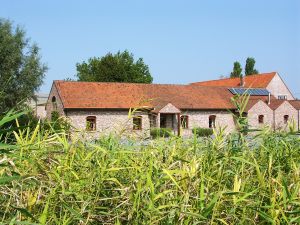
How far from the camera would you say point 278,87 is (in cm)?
5866

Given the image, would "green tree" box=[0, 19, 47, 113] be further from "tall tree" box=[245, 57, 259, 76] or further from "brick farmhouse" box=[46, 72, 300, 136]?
"tall tree" box=[245, 57, 259, 76]

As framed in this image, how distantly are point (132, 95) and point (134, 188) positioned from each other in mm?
35154

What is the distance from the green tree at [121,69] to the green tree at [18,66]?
23.2 metres

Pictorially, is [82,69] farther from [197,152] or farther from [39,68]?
[197,152]

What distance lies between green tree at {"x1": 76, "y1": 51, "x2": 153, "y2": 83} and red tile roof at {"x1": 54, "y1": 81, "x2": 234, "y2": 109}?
749 inches

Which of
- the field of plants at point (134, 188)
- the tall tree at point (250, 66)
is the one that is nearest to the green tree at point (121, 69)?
the tall tree at point (250, 66)

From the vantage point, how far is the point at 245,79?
6284 centimetres

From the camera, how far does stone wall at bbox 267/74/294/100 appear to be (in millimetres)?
57906

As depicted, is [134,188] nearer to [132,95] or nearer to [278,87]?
[132,95]

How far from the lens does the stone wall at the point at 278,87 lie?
5791cm

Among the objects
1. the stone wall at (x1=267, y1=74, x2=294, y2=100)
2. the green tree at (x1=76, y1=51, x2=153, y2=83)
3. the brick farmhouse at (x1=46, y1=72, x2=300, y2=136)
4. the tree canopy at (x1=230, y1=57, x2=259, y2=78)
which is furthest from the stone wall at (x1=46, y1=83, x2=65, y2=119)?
the tree canopy at (x1=230, y1=57, x2=259, y2=78)

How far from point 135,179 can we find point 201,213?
443 millimetres

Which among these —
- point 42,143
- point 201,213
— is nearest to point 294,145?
point 201,213

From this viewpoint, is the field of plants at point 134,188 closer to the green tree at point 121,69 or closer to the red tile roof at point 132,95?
the red tile roof at point 132,95
